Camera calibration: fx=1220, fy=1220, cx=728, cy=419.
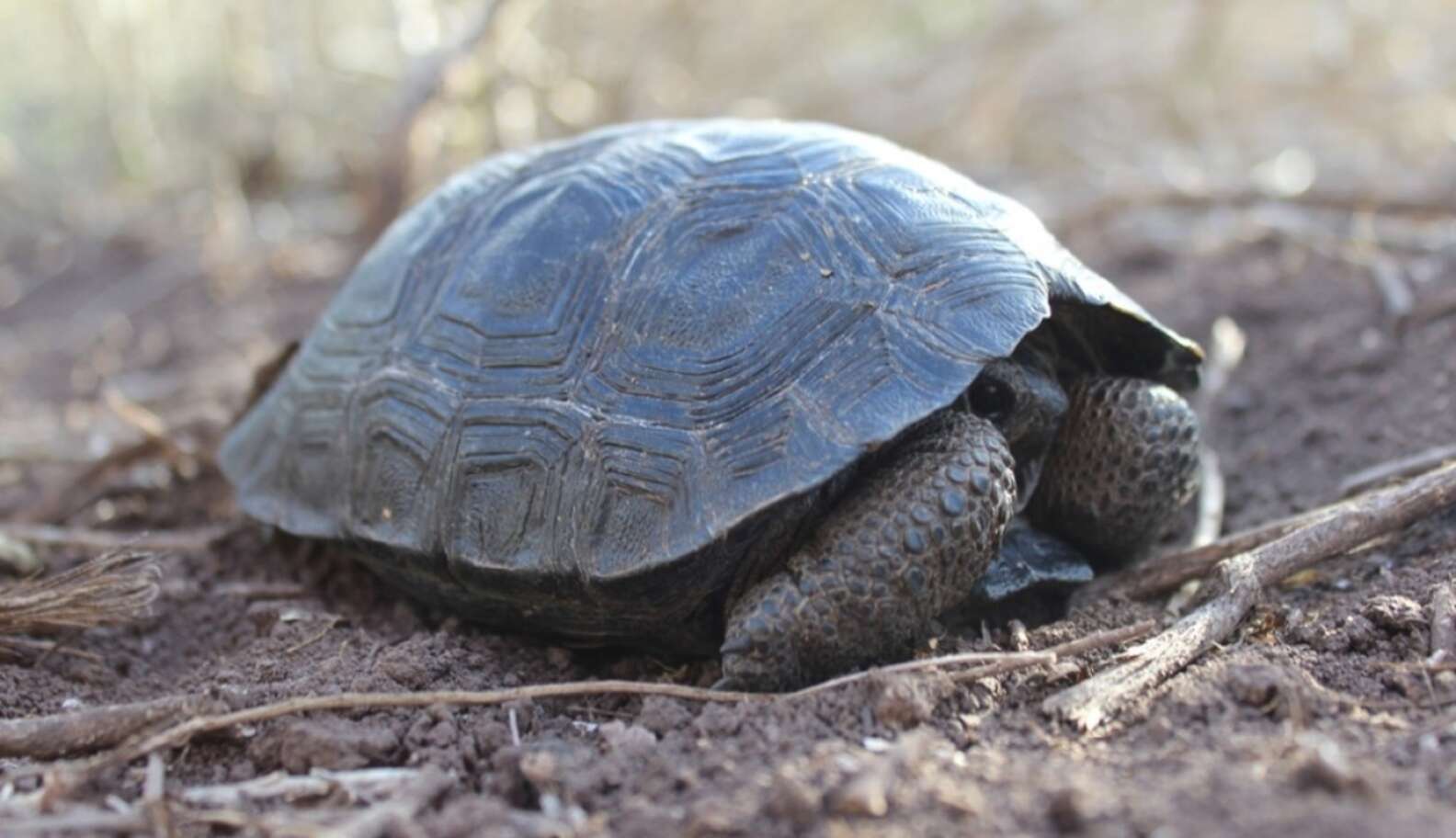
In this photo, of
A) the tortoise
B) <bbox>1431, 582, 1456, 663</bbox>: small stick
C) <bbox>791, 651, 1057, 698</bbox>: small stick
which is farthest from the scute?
<bbox>1431, 582, 1456, 663</bbox>: small stick

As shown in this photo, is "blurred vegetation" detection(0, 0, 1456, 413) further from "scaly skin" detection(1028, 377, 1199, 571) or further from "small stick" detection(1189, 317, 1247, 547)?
"scaly skin" detection(1028, 377, 1199, 571)

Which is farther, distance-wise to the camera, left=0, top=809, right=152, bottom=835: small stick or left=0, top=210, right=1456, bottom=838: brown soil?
left=0, top=809, right=152, bottom=835: small stick

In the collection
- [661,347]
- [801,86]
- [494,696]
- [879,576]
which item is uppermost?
[801,86]

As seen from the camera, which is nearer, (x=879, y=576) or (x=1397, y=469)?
(x=879, y=576)

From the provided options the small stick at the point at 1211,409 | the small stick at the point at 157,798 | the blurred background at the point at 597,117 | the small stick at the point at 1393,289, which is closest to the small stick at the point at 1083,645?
the small stick at the point at 1211,409

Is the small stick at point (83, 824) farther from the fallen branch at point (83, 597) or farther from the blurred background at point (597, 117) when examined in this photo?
the blurred background at point (597, 117)

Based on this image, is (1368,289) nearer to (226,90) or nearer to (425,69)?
(425,69)

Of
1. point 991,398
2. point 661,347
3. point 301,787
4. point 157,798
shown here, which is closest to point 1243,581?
point 991,398

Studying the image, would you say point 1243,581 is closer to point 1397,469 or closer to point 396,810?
point 1397,469
